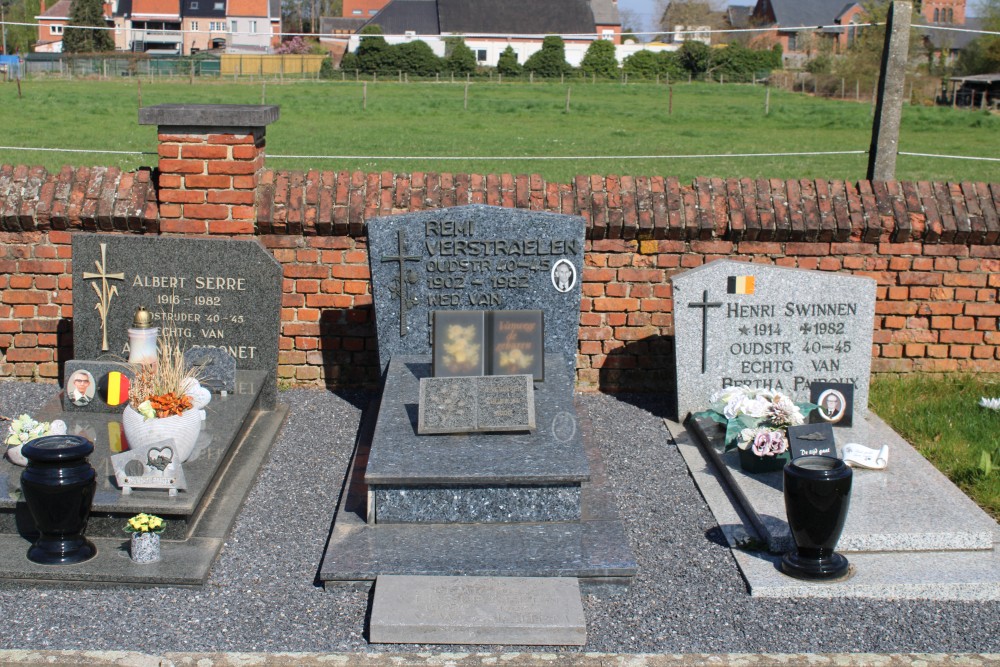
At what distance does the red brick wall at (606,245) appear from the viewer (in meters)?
8.30

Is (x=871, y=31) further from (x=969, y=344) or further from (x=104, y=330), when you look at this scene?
(x=104, y=330)

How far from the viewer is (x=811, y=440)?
20.7ft

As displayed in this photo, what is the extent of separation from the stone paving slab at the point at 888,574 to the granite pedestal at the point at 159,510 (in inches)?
101

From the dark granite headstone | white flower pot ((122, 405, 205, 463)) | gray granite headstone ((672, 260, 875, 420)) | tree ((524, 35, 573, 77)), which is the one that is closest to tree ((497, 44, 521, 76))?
tree ((524, 35, 573, 77))

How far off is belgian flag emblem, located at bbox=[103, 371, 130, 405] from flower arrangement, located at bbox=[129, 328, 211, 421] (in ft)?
0.30

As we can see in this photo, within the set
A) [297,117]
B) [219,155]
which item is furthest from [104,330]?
[297,117]

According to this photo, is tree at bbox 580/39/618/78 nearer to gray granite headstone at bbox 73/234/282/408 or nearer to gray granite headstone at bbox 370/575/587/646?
gray granite headstone at bbox 73/234/282/408

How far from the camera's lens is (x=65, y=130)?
76.6ft

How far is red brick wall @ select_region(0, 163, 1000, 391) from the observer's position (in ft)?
27.2

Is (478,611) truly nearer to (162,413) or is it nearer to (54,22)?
(162,413)

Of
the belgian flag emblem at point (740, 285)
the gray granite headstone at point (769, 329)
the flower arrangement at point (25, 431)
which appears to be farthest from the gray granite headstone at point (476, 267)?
the flower arrangement at point (25, 431)

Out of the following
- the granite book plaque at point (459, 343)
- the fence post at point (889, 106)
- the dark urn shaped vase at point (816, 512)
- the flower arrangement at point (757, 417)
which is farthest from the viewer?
the fence post at point (889, 106)

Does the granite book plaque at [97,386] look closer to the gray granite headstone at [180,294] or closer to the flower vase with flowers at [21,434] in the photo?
the gray granite headstone at [180,294]

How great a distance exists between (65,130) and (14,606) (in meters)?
20.1
